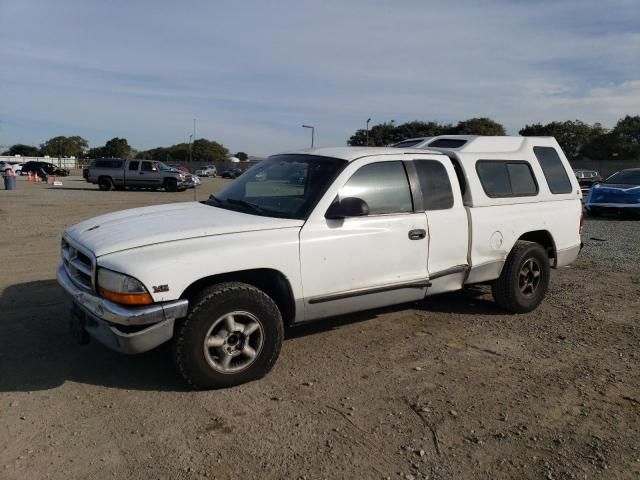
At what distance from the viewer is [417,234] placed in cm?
464

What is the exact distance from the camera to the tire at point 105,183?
95.8 feet

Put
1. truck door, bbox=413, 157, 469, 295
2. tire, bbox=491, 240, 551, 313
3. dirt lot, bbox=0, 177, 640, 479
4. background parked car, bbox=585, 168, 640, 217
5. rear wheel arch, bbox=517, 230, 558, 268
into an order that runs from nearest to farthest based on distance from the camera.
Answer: dirt lot, bbox=0, 177, 640, 479
truck door, bbox=413, 157, 469, 295
tire, bbox=491, 240, 551, 313
rear wheel arch, bbox=517, 230, 558, 268
background parked car, bbox=585, 168, 640, 217

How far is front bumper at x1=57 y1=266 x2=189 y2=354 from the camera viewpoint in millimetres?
3402

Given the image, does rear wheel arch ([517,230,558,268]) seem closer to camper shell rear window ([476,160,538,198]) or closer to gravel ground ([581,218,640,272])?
camper shell rear window ([476,160,538,198])

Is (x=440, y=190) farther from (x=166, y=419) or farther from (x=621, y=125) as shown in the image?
(x=621, y=125)

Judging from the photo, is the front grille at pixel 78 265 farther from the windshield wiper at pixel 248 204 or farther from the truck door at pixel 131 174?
the truck door at pixel 131 174

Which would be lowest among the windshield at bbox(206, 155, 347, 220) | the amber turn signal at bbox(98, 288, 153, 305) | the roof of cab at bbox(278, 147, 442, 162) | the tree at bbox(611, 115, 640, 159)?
the amber turn signal at bbox(98, 288, 153, 305)

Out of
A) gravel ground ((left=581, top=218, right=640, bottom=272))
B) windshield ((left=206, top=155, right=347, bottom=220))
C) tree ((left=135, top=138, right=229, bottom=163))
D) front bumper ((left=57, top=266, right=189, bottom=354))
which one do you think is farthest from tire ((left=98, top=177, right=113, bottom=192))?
tree ((left=135, top=138, right=229, bottom=163))

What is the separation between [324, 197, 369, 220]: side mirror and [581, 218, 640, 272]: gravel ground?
5.53 meters

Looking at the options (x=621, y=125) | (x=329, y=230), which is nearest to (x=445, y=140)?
(x=329, y=230)

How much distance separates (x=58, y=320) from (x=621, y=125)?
76.4 m

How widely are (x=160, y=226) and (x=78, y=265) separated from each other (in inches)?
26.1

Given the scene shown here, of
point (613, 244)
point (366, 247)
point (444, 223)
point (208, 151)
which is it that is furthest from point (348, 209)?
point (208, 151)

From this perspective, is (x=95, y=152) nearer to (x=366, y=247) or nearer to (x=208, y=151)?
(x=208, y=151)
